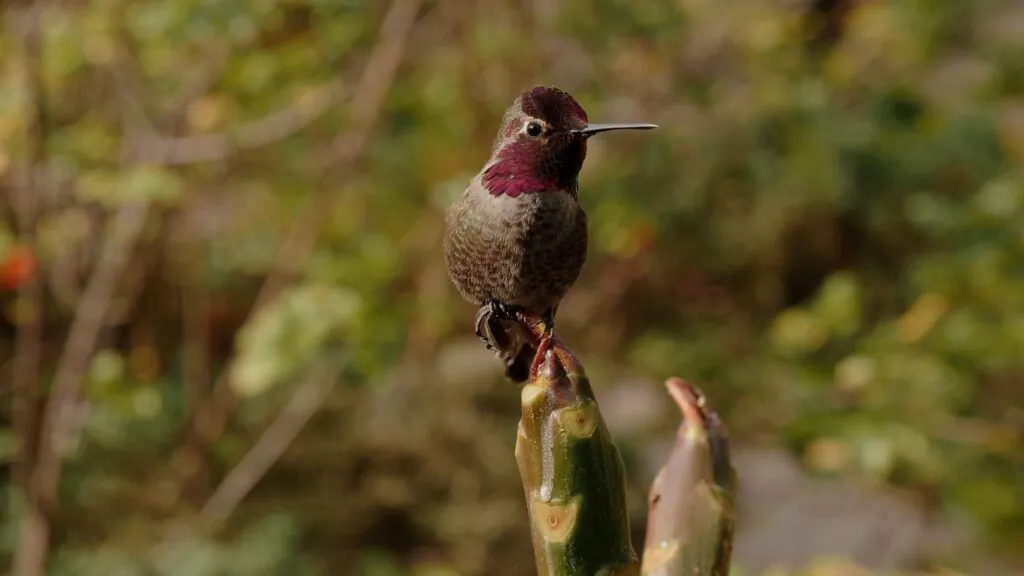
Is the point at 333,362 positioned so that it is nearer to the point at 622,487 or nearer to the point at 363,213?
the point at 363,213

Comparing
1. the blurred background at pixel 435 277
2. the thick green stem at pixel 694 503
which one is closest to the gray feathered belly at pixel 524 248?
the thick green stem at pixel 694 503

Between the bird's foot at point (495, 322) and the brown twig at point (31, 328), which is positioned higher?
the bird's foot at point (495, 322)

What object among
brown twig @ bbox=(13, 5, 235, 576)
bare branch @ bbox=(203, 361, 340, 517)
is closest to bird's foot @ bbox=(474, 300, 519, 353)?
brown twig @ bbox=(13, 5, 235, 576)

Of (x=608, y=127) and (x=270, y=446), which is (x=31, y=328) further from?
(x=608, y=127)

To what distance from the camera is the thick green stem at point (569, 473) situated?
1.75 ft

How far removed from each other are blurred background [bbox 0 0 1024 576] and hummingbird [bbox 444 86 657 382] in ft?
5.57

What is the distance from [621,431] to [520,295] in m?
3.34

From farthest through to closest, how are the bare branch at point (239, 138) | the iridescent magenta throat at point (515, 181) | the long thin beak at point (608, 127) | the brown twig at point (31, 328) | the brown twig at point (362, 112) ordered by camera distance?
the brown twig at point (362, 112) → the bare branch at point (239, 138) → the brown twig at point (31, 328) → the iridescent magenta throat at point (515, 181) → the long thin beak at point (608, 127)

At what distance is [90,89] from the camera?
340 cm

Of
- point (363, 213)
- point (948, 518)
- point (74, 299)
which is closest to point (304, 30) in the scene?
point (363, 213)

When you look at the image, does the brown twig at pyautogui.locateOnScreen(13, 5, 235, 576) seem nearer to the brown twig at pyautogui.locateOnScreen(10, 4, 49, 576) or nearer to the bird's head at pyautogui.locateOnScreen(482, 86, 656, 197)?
the brown twig at pyautogui.locateOnScreen(10, 4, 49, 576)

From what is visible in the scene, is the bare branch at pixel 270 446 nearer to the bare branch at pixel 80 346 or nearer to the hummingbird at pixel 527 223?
the bare branch at pixel 80 346

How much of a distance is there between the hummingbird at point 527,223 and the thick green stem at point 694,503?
0.37ft

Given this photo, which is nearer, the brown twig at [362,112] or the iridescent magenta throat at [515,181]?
the iridescent magenta throat at [515,181]
